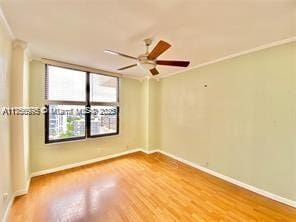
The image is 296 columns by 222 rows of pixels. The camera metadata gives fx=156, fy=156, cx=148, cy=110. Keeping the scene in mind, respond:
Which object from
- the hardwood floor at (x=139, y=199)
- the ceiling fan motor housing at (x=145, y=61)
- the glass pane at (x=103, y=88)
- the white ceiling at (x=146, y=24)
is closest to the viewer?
the white ceiling at (x=146, y=24)

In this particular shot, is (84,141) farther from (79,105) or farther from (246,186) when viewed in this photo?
(246,186)

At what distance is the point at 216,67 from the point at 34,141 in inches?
161

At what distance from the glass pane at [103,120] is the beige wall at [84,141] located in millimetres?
200

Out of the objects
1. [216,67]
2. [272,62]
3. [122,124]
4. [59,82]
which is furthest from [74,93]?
[272,62]

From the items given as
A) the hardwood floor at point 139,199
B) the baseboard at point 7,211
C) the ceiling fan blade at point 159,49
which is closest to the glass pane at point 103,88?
the hardwood floor at point 139,199

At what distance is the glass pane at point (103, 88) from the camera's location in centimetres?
401

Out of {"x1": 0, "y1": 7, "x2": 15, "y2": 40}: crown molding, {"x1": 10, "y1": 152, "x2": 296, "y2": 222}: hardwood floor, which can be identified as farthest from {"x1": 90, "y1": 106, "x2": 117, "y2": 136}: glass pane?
{"x1": 0, "y1": 7, "x2": 15, "y2": 40}: crown molding

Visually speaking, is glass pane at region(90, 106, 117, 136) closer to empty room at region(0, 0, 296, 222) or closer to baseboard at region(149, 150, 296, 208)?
empty room at region(0, 0, 296, 222)

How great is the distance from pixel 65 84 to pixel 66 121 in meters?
0.85

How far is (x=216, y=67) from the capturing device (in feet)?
10.9

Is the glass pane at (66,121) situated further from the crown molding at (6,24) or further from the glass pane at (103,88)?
the crown molding at (6,24)

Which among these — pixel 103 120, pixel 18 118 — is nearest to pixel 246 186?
pixel 103 120

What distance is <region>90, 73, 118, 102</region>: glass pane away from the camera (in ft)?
13.1

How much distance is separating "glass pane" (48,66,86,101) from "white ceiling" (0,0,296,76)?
68 cm
